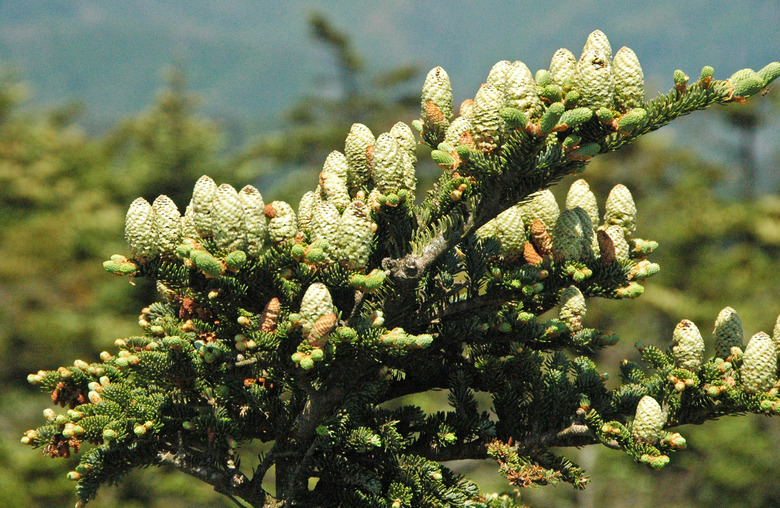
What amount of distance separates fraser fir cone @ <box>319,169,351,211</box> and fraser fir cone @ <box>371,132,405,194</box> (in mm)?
255

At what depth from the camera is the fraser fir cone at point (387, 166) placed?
244 centimetres

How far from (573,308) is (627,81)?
0.89m

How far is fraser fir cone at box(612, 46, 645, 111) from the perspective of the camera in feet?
7.45

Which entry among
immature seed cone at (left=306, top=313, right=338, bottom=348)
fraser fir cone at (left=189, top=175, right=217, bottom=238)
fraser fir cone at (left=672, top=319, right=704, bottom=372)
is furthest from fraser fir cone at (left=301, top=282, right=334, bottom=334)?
fraser fir cone at (left=672, top=319, right=704, bottom=372)

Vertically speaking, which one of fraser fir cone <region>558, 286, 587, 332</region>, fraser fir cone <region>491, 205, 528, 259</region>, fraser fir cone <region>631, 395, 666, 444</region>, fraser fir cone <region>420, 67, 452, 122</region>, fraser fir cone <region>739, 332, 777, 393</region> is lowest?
fraser fir cone <region>631, 395, 666, 444</region>

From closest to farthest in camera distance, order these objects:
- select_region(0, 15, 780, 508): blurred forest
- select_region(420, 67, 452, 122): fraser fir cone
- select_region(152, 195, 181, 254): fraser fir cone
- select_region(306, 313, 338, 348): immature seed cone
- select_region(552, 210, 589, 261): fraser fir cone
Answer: select_region(306, 313, 338, 348): immature seed cone → select_region(152, 195, 181, 254): fraser fir cone → select_region(552, 210, 589, 261): fraser fir cone → select_region(420, 67, 452, 122): fraser fir cone → select_region(0, 15, 780, 508): blurred forest

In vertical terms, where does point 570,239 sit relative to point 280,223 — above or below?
below

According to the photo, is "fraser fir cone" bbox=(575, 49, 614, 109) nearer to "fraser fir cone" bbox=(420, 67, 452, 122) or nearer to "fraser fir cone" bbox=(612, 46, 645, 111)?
"fraser fir cone" bbox=(612, 46, 645, 111)

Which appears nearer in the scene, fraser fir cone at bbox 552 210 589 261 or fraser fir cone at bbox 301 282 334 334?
fraser fir cone at bbox 301 282 334 334

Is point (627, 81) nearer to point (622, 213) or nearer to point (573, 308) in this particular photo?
point (622, 213)

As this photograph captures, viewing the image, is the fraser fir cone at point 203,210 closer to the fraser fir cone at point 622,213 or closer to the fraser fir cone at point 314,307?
the fraser fir cone at point 314,307

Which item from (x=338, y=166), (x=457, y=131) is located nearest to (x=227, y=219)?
(x=338, y=166)

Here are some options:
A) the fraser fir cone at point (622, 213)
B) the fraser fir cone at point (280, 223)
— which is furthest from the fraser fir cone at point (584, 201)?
the fraser fir cone at point (280, 223)

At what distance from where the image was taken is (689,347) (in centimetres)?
276
